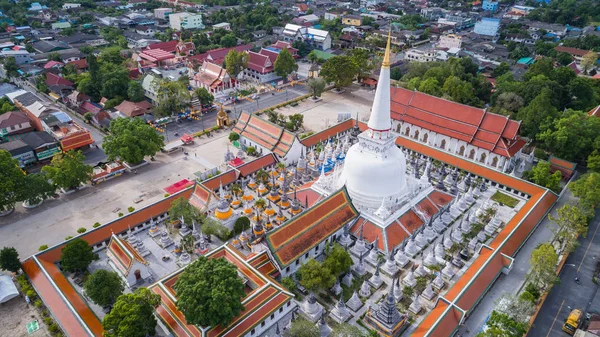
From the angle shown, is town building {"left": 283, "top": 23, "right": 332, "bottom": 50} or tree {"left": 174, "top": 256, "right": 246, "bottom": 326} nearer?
tree {"left": 174, "top": 256, "right": 246, "bottom": 326}

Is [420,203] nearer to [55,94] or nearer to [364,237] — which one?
[364,237]

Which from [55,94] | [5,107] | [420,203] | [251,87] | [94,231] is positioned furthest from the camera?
[251,87]

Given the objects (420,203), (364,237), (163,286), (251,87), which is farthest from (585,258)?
(251,87)

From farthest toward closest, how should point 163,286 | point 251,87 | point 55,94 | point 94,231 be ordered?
point 251,87, point 55,94, point 94,231, point 163,286

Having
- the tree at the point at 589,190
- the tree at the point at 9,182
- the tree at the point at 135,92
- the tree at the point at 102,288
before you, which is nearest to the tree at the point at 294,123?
the tree at the point at 135,92

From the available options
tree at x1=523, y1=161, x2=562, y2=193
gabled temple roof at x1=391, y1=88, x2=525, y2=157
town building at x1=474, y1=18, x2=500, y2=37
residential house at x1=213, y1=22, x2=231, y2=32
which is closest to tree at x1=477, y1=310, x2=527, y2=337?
tree at x1=523, y1=161, x2=562, y2=193

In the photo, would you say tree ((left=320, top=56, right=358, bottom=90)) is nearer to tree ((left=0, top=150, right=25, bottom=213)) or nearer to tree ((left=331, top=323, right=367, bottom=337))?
tree ((left=0, top=150, right=25, bottom=213))
